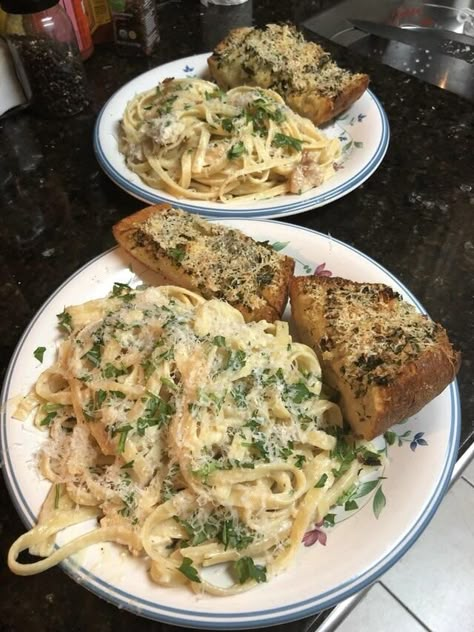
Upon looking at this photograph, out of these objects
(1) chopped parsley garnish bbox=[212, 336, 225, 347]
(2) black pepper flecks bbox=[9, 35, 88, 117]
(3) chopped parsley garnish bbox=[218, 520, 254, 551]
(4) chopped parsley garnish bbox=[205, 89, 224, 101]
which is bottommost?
(3) chopped parsley garnish bbox=[218, 520, 254, 551]

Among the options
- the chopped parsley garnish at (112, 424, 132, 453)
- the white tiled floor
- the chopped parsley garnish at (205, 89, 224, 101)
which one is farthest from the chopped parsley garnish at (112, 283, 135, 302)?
the white tiled floor

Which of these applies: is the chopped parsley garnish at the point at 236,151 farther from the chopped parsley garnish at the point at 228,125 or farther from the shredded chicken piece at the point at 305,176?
the shredded chicken piece at the point at 305,176

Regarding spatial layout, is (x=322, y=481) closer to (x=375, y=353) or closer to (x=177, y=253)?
(x=375, y=353)

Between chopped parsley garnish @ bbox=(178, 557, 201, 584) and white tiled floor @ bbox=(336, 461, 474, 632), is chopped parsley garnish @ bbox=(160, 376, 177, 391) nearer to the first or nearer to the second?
chopped parsley garnish @ bbox=(178, 557, 201, 584)

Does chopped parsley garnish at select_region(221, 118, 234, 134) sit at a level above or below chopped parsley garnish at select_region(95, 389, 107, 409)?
above

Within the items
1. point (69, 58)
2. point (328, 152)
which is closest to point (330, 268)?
point (328, 152)

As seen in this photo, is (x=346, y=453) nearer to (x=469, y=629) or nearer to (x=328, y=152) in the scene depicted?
(x=469, y=629)

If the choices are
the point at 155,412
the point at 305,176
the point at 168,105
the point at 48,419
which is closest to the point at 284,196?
the point at 305,176
